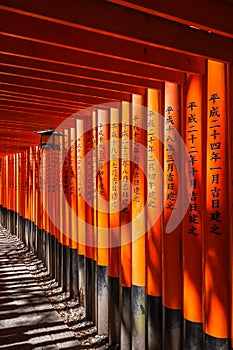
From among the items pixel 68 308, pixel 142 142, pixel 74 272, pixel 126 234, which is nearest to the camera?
pixel 142 142

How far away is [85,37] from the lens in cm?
361

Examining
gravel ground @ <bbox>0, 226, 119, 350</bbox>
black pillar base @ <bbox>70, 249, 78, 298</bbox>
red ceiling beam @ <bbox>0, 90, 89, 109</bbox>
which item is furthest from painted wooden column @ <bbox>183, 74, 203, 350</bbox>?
black pillar base @ <bbox>70, 249, 78, 298</bbox>

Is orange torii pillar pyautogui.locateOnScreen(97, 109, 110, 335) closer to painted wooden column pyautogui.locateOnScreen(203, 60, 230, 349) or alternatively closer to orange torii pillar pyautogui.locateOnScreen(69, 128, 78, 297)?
orange torii pillar pyautogui.locateOnScreen(69, 128, 78, 297)

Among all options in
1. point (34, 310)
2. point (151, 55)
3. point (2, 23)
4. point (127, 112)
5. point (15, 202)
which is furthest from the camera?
point (15, 202)

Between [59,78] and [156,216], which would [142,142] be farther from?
[59,78]

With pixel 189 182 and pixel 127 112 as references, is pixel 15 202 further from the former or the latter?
pixel 189 182

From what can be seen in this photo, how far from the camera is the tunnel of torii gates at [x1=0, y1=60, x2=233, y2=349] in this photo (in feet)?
12.6

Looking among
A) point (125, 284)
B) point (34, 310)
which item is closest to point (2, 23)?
point (125, 284)

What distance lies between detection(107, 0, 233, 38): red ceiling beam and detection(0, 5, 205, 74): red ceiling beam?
851 millimetres

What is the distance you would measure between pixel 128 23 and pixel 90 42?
53cm

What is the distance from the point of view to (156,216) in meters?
5.02

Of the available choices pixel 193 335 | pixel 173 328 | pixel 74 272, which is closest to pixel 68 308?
pixel 74 272

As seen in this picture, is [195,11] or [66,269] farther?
[66,269]

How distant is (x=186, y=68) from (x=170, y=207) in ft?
5.65
